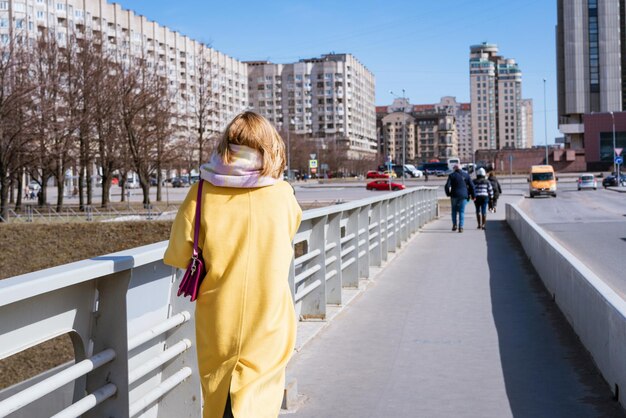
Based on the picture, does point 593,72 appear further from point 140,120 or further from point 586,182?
point 140,120

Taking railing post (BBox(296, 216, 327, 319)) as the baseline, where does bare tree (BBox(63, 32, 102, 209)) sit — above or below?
above

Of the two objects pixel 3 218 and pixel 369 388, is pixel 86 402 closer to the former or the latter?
pixel 369 388

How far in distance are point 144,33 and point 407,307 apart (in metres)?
123

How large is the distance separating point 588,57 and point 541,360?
127511 mm

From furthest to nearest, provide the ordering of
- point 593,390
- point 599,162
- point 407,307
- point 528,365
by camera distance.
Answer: point 599,162, point 407,307, point 528,365, point 593,390

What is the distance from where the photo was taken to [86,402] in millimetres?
3666

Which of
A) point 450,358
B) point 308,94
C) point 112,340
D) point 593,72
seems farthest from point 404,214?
point 308,94

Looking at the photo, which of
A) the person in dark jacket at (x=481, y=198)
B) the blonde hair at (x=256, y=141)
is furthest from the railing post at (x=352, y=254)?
the person in dark jacket at (x=481, y=198)

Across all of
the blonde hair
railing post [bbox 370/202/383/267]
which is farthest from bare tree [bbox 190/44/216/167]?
the blonde hair

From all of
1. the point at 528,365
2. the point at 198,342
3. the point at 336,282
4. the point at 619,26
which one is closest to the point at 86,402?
the point at 198,342

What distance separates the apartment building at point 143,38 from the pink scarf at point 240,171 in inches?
2184

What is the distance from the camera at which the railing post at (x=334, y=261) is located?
9.77 metres

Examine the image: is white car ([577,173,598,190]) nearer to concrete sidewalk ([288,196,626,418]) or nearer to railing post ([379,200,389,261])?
railing post ([379,200,389,261])

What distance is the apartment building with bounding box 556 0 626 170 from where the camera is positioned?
122750 mm
